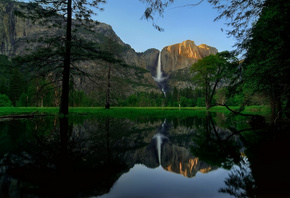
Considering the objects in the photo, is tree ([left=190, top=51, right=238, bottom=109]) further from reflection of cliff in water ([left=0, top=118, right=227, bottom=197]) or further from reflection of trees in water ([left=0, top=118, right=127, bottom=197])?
reflection of trees in water ([left=0, top=118, right=127, bottom=197])

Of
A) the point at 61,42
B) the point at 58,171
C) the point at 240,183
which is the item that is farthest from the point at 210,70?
the point at 58,171

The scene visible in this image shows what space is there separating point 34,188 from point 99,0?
1503 cm

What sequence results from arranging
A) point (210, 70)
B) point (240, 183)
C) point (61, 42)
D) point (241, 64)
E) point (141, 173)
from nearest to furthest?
point (240, 183)
point (141, 173)
point (241, 64)
point (61, 42)
point (210, 70)

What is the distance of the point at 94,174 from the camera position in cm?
249

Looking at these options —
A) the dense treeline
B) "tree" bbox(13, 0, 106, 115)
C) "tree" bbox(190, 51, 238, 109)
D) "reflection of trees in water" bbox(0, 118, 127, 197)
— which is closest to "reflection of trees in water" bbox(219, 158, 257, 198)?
"reflection of trees in water" bbox(0, 118, 127, 197)

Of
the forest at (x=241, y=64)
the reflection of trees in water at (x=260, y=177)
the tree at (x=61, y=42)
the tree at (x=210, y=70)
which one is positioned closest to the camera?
the reflection of trees in water at (x=260, y=177)

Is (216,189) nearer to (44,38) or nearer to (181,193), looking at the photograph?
(181,193)

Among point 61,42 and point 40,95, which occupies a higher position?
point 61,42

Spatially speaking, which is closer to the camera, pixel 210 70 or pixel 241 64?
pixel 241 64

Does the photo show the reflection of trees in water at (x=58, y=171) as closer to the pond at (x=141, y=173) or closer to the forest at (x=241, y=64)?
the pond at (x=141, y=173)

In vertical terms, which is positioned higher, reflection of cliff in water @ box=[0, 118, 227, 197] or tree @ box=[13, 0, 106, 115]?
tree @ box=[13, 0, 106, 115]

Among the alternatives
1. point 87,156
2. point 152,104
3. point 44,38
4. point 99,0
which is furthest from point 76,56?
point 152,104

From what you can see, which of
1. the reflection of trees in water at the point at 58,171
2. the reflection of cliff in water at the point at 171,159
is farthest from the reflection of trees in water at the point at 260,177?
the reflection of trees in water at the point at 58,171

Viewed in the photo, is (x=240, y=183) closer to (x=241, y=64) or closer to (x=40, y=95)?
(x=241, y=64)
